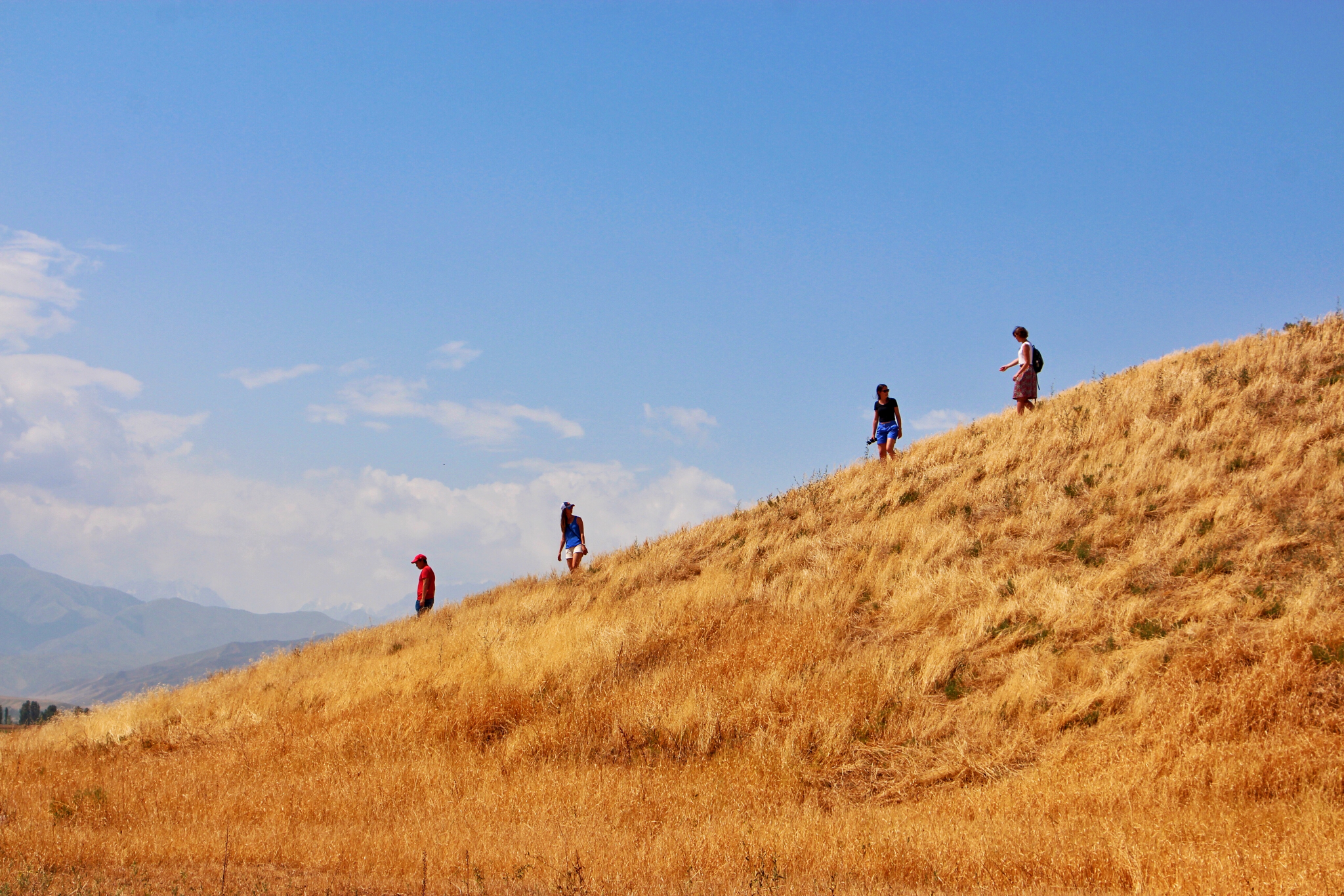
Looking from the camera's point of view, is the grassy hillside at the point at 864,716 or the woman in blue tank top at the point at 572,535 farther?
the woman in blue tank top at the point at 572,535

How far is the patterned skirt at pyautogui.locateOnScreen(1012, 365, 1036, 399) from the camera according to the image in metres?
18.3

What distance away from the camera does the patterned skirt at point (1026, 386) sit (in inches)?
722

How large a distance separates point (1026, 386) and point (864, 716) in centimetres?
1127

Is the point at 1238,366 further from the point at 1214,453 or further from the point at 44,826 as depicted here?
the point at 44,826

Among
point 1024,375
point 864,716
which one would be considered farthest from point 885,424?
point 864,716

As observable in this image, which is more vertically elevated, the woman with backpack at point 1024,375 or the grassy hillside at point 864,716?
the woman with backpack at point 1024,375

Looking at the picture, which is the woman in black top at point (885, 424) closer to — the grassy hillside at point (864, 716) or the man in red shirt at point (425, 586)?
the grassy hillside at point (864, 716)

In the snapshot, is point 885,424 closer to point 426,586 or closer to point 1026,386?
point 1026,386

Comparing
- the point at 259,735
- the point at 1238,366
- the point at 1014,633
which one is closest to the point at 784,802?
the point at 1014,633

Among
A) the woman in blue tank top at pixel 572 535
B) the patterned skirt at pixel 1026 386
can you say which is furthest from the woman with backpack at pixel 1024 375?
the woman in blue tank top at pixel 572 535

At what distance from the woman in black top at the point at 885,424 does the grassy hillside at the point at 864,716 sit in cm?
171

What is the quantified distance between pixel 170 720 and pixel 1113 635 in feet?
44.7

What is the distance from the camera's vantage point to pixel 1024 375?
1836cm

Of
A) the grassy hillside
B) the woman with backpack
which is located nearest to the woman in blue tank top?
the grassy hillside
